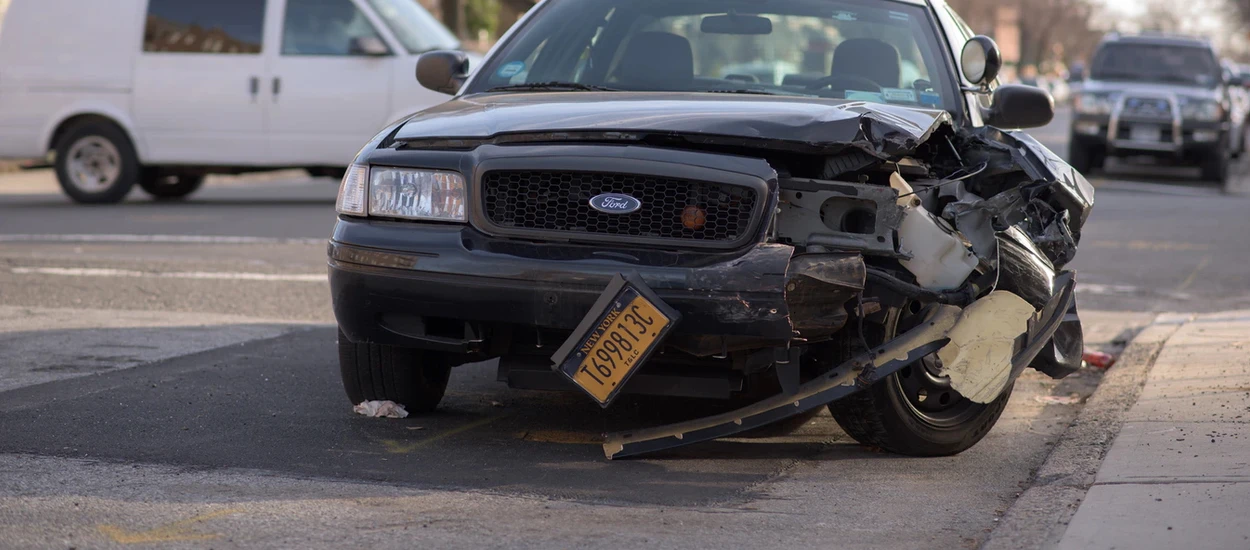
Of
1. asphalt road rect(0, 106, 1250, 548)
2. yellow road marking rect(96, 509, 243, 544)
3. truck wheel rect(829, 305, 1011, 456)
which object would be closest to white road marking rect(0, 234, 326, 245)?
asphalt road rect(0, 106, 1250, 548)

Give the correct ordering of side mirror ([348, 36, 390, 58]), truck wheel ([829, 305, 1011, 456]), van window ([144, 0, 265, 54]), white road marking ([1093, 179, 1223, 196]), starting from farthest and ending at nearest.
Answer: white road marking ([1093, 179, 1223, 196]) < van window ([144, 0, 265, 54]) < side mirror ([348, 36, 390, 58]) < truck wheel ([829, 305, 1011, 456])

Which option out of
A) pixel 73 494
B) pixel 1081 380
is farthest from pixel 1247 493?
pixel 73 494

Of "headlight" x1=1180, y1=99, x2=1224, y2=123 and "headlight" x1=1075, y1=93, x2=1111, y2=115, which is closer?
"headlight" x1=1180, y1=99, x2=1224, y2=123

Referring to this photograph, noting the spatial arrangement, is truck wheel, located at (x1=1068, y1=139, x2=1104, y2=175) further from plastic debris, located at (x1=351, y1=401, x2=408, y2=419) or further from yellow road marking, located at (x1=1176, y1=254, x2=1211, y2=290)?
plastic debris, located at (x1=351, y1=401, x2=408, y2=419)

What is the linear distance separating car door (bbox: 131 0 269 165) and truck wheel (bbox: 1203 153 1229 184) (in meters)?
11.8

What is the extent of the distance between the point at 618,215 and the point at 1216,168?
54.9 ft

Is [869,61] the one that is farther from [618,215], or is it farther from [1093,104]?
[1093,104]

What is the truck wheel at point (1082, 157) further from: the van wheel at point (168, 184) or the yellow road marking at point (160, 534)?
the yellow road marking at point (160, 534)

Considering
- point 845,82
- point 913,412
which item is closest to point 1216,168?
point 845,82

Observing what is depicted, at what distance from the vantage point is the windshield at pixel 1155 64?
20.3 m

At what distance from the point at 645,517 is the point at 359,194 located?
55.7 inches

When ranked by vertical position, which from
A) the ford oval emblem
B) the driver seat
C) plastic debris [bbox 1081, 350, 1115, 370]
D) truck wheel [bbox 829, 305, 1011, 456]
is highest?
the driver seat

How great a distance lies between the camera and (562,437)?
513cm

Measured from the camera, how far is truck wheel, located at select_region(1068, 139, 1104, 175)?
1997 cm
